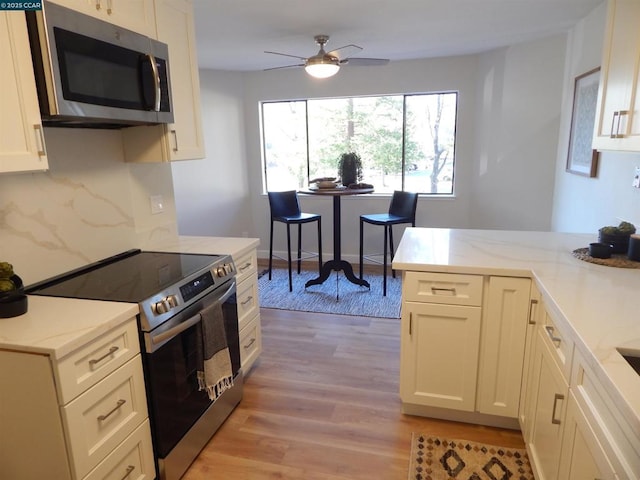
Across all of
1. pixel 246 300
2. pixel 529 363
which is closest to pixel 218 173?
pixel 246 300

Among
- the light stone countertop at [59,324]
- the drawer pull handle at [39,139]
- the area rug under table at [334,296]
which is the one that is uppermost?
the drawer pull handle at [39,139]

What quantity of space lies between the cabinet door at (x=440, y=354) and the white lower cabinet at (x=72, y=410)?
51.2 inches

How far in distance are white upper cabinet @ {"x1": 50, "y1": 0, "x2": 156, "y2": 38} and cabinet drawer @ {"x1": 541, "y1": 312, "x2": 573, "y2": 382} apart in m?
2.14

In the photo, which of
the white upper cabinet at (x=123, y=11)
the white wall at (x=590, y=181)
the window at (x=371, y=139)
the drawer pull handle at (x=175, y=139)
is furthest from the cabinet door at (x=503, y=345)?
the window at (x=371, y=139)

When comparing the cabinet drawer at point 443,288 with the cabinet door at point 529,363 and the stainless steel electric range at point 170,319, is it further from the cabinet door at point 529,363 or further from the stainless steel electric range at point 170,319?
the stainless steel electric range at point 170,319

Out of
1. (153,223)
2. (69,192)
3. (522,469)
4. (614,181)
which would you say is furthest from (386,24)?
(522,469)

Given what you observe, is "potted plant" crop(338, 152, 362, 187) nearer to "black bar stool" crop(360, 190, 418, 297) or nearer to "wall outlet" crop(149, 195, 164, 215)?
"black bar stool" crop(360, 190, 418, 297)

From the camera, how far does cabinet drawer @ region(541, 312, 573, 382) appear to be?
4.52ft

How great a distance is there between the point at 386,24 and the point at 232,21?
1154mm

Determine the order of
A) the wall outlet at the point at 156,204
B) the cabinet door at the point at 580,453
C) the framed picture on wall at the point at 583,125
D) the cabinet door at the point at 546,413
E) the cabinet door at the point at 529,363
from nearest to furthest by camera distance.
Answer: the cabinet door at the point at 580,453 < the cabinet door at the point at 546,413 < the cabinet door at the point at 529,363 < the wall outlet at the point at 156,204 < the framed picture on wall at the point at 583,125

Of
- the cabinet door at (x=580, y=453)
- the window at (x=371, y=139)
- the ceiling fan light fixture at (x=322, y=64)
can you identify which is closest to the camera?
the cabinet door at (x=580, y=453)

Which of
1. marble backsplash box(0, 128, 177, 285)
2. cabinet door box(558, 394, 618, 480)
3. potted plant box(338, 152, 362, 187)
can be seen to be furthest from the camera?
potted plant box(338, 152, 362, 187)

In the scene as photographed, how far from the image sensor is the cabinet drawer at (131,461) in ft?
4.91

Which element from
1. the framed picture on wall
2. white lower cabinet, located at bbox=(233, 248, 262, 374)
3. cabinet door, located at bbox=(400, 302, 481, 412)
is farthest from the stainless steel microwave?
the framed picture on wall
